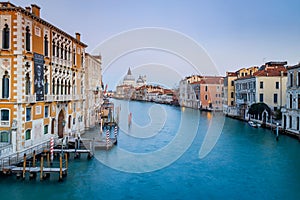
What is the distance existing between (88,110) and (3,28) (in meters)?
8.63

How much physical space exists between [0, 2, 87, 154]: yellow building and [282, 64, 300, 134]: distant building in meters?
11.6

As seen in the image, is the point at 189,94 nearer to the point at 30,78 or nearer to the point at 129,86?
the point at 30,78

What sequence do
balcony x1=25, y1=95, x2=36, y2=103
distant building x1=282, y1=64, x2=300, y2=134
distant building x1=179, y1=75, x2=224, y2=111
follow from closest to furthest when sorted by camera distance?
balcony x1=25, y1=95, x2=36, y2=103
distant building x1=282, y1=64, x2=300, y2=134
distant building x1=179, y1=75, x2=224, y2=111

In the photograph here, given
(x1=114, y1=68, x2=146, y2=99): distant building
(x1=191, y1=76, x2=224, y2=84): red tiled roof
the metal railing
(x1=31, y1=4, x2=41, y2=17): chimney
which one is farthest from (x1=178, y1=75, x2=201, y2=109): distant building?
(x1=114, y1=68, x2=146, y2=99): distant building

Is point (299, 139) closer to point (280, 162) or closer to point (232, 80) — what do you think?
point (280, 162)

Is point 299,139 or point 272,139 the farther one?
point 272,139

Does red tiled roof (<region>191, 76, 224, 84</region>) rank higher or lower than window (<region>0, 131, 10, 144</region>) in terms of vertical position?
higher

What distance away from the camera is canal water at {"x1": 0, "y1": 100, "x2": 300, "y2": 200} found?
791cm

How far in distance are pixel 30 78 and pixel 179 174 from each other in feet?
18.9

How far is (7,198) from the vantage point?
7262 millimetres

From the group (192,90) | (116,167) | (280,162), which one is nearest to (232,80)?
(192,90)

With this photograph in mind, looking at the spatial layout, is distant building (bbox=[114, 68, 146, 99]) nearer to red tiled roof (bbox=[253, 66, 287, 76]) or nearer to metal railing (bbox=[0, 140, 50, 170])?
red tiled roof (bbox=[253, 66, 287, 76])

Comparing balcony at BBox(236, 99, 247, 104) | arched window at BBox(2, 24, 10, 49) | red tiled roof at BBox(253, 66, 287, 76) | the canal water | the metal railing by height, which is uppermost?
red tiled roof at BBox(253, 66, 287, 76)

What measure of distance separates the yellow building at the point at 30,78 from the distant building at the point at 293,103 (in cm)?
1163
